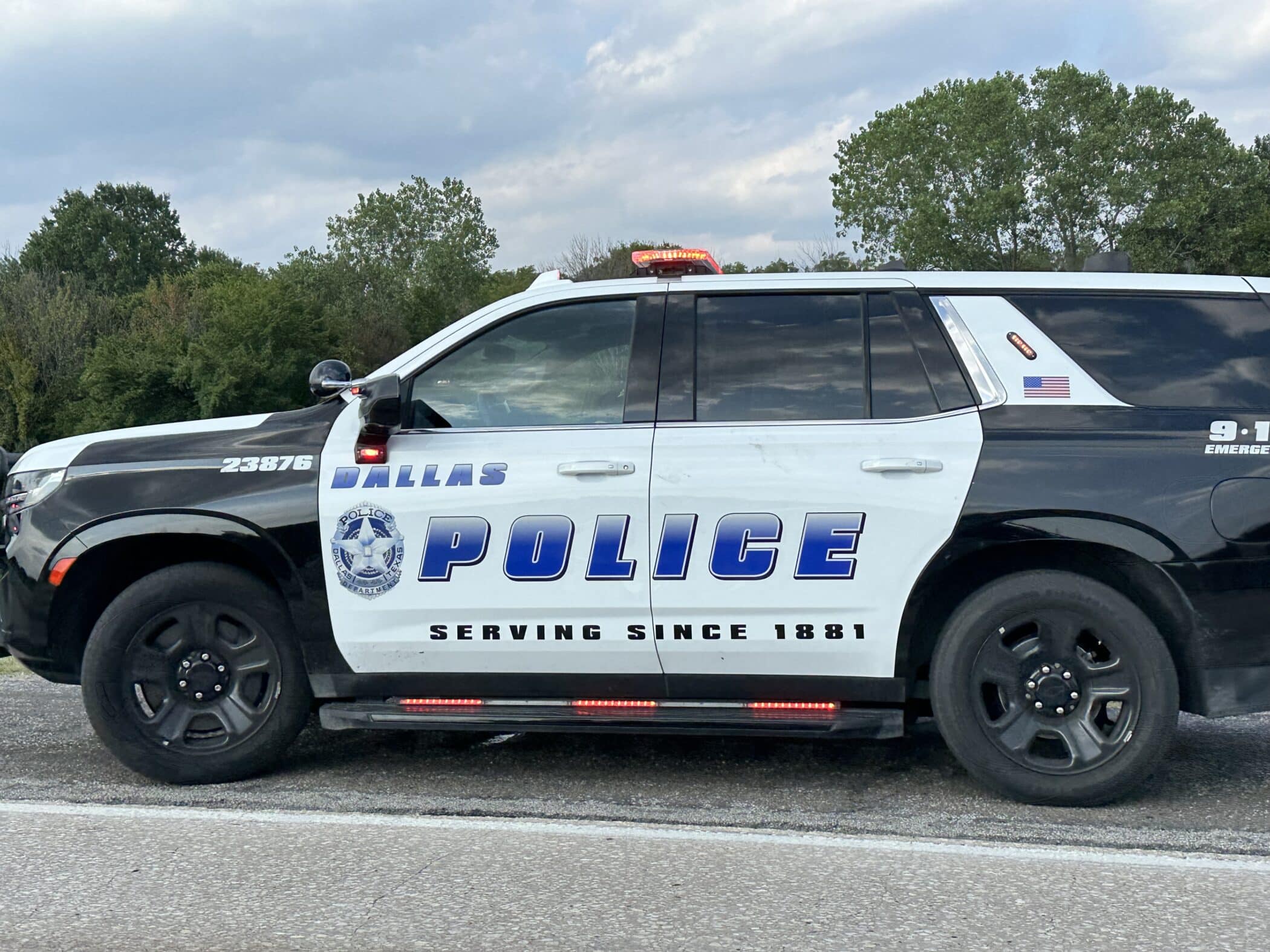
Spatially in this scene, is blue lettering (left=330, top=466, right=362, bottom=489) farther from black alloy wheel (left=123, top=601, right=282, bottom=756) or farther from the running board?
the running board

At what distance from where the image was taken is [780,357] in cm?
489

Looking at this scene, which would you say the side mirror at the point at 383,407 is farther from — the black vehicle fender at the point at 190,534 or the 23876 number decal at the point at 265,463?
the black vehicle fender at the point at 190,534

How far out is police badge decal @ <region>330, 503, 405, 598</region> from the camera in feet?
15.9

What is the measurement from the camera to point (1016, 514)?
4.56m

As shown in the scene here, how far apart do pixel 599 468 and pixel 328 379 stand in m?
1.35

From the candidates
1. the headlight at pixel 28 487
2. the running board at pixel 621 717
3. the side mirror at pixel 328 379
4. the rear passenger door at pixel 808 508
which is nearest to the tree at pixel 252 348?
the headlight at pixel 28 487

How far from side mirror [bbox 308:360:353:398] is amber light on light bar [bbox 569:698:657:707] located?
62.5 inches

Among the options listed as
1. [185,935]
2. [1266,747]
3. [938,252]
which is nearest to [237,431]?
[185,935]

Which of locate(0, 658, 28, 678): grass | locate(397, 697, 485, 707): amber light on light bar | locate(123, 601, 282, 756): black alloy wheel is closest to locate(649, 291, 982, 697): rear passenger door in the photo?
locate(397, 697, 485, 707): amber light on light bar

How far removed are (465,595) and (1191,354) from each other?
275 centimetres

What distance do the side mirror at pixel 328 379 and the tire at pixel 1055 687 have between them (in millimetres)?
2585

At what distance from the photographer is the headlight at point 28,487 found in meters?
5.11

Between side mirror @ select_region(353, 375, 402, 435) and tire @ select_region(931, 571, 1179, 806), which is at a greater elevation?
side mirror @ select_region(353, 375, 402, 435)

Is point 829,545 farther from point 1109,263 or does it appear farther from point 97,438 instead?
point 97,438
